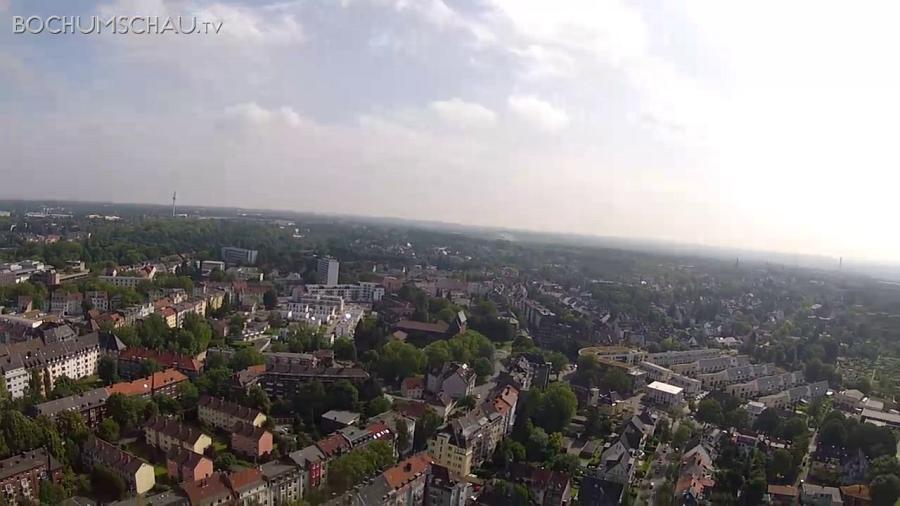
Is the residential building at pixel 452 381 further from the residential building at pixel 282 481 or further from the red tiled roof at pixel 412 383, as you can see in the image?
the residential building at pixel 282 481

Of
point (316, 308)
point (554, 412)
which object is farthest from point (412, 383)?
point (316, 308)

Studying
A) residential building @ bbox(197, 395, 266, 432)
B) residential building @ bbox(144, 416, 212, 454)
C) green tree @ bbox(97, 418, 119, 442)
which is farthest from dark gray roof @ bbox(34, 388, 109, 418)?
residential building @ bbox(197, 395, 266, 432)

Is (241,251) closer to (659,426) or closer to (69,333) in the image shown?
(69,333)

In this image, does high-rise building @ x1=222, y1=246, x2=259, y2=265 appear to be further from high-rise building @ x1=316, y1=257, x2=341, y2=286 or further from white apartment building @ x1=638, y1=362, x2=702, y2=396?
white apartment building @ x1=638, y1=362, x2=702, y2=396

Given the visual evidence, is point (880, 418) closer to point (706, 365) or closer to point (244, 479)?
point (706, 365)

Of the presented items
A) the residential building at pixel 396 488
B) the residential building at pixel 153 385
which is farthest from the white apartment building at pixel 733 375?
the residential building at pixel 153 385
